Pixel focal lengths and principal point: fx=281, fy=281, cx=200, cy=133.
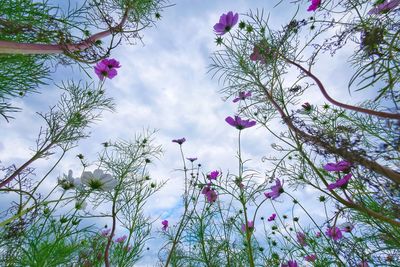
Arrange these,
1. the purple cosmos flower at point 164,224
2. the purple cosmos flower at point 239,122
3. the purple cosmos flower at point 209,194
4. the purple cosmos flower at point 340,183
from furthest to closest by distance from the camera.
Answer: the purple cosmos flower at point 164,224, the purple cosmos flower at point 209,194, the purple cosmos flower at point 239,122, the purple cosmos flower at point 340,183

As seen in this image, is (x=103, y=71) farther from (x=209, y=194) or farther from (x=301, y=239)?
(x=301, y=239)

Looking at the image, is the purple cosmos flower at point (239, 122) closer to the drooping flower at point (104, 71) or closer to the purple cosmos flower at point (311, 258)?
the drooping flower at point (104, 71)

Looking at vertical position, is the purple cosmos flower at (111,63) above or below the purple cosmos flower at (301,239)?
above

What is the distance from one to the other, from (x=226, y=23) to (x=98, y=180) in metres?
1.06

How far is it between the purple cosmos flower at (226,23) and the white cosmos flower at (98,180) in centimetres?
99

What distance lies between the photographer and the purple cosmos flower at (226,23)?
1.52 m

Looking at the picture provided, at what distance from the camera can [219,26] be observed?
5.16 ft

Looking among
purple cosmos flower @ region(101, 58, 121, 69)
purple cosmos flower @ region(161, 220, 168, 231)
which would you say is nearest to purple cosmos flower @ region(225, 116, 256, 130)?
purple cosmos flower @ region(101, 58, 121, 69)

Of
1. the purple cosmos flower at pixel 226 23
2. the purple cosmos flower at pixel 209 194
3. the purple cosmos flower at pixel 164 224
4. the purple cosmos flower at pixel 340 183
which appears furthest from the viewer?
the purple cosmos flower at pixel 164 224

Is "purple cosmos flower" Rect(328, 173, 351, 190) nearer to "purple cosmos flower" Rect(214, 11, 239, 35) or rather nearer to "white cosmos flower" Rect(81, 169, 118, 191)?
"white cosmos flower" Rect(81, 169, 118, 191)

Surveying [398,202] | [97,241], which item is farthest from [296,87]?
[97,241]

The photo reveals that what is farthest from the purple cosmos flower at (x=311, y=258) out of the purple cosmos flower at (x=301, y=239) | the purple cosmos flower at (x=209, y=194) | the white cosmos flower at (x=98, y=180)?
the white cosmos flower at (x=98, y=180)

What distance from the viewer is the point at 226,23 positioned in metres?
1.56

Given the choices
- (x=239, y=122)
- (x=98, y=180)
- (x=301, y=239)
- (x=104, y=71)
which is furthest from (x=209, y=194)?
(x=104, y=71)
